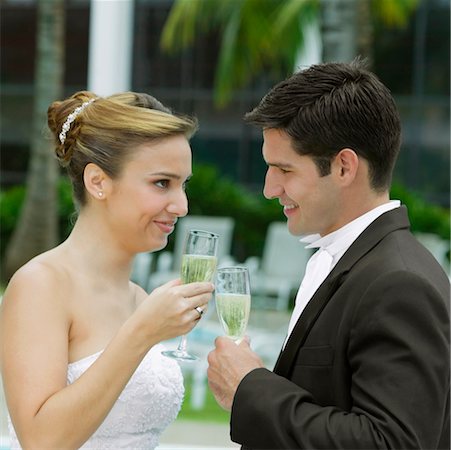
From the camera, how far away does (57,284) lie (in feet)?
9.51

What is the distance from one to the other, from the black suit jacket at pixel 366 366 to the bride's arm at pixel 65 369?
1.18ft

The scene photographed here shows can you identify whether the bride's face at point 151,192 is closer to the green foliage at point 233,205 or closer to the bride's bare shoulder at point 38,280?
the bride's bare shoulder at point 38,280

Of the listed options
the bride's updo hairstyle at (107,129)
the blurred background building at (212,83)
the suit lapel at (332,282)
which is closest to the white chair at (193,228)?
the blurred background building at (212,83)

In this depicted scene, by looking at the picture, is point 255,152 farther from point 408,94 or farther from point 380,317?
point 380,317

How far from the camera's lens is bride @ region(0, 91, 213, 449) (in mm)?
2629

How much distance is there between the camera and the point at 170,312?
2.60 m

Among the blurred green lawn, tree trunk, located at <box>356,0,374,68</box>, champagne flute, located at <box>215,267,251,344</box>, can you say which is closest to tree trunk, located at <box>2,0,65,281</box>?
tree trunk, located at <box>356,0,374,68</box>

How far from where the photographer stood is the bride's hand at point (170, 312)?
2.60m

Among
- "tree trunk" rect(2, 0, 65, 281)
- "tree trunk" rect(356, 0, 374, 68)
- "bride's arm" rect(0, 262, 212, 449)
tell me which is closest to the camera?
"bride's arm" rect(0, 262, 212, 449)

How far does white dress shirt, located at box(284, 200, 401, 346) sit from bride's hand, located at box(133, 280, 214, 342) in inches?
10.9

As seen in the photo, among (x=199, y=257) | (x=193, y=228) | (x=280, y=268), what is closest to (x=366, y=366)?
(x=199, y=257)

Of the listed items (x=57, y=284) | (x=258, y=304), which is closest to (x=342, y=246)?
(x=57, y=284)

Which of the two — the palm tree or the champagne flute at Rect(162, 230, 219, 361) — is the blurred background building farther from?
the champagne flute at Rect(162, 230, 219, 361)

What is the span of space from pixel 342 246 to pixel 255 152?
17.4 meters
